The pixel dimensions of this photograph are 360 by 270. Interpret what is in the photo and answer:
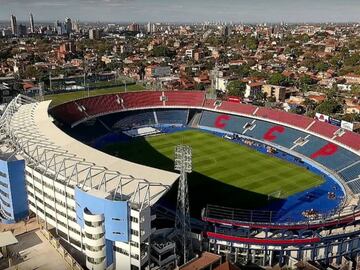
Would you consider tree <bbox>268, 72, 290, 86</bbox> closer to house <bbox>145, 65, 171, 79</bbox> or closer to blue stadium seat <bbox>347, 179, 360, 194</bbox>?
house <bbox>145, 65, 171, 79</bbox>

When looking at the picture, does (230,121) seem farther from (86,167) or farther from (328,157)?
(86,167)

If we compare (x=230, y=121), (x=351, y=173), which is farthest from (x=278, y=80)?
(x=351, y=173)

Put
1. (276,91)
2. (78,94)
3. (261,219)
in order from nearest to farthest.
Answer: (261,219)
(276,91)
(78,94)

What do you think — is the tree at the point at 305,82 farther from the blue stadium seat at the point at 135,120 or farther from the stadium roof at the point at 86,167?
the stadium roof at the point at 86,167

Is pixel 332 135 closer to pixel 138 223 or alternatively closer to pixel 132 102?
pixel 132 102

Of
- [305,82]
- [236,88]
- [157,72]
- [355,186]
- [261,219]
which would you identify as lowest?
[261,219]

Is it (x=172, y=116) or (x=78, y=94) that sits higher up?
(x=172, y=116)
